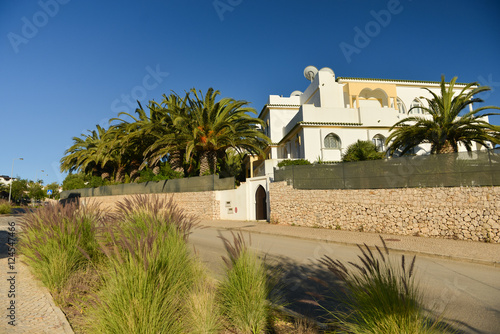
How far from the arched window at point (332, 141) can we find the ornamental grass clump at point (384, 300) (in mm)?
21846

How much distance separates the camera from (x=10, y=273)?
19.6ft

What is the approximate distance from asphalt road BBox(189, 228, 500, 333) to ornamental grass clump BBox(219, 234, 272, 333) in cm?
55

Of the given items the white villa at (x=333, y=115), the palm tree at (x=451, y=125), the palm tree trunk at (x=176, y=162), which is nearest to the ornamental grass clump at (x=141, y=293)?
the palm tree at (x=451, y=125)

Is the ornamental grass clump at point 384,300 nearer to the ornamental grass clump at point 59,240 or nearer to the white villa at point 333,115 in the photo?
the ornamental grass clump at point 59,240

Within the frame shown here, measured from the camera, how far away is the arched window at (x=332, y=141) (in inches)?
928

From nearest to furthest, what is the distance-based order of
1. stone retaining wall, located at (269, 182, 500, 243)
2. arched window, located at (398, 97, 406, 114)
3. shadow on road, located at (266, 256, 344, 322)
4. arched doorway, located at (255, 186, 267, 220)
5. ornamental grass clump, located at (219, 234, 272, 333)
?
ornamental grass clump, located at (219, 234, 272, 333) < shadow on road, located at (266, 256, 344, 322) < stone retaining wall, located at (269, 182, 500, 243) < arched doorway, located at (255, 186, 267, 220) < arched window, located at (398, 97, 406, 114)

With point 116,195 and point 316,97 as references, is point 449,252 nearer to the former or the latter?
point 316,97

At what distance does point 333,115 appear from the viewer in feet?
77.9

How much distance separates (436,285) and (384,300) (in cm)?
401

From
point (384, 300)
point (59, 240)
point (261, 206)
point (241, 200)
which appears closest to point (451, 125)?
point (261, 206)

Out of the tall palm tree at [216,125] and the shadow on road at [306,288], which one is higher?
the tall palm tree at [216,125]

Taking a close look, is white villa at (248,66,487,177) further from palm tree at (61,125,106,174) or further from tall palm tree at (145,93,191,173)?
palm tree at (61,125,106,174)

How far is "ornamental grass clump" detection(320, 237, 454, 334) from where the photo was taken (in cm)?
230

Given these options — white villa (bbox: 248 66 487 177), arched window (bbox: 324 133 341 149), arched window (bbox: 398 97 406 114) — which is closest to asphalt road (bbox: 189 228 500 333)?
white villa (bbox: 248 66 487 177)
